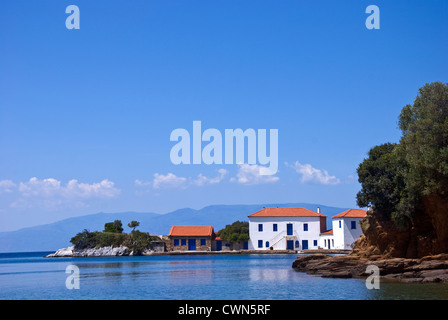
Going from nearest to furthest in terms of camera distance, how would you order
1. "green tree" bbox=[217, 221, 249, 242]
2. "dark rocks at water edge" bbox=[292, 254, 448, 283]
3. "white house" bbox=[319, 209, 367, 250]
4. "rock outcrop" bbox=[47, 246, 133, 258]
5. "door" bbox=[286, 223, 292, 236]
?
"dark rocks at water edge" bbox=[292, 254, 448, 283] < "white house" bbox=[319, 209, 367, 250] < "door" bbox=[286, 223, 292, 236] < "green tree" bbox=[217, 221, 249, 242] < "rock outcrop" bbox=[47, 246, 133, 258]

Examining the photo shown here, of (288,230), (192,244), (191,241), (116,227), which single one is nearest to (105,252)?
(116,227)

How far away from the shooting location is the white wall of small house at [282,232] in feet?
231

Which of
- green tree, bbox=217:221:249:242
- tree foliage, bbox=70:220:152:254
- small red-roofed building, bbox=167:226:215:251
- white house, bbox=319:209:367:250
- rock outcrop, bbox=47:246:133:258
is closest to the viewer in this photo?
white house, bbox=319:209:367:250

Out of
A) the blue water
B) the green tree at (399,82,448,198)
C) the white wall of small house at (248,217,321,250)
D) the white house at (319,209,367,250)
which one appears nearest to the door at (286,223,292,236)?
the white wall of small house at (248,217,321,250)

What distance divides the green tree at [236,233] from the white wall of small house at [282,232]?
1648 millimetres

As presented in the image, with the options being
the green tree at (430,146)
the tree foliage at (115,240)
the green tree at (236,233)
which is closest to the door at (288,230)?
the green tree at (236,233)

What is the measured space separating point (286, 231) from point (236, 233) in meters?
7.39

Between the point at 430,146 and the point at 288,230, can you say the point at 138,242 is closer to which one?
the point at 288,230

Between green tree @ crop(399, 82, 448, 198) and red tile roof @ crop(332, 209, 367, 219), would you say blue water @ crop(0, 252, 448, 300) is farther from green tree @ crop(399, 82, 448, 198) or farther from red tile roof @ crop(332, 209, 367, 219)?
red tile roof @ crop(332, 209, 367, 219)

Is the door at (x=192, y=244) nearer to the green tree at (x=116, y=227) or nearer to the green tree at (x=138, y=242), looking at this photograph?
the green tree at (x=138, y=242)

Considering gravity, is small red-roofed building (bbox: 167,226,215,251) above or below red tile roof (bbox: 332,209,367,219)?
below

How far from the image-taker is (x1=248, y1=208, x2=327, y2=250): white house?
2773 inches
